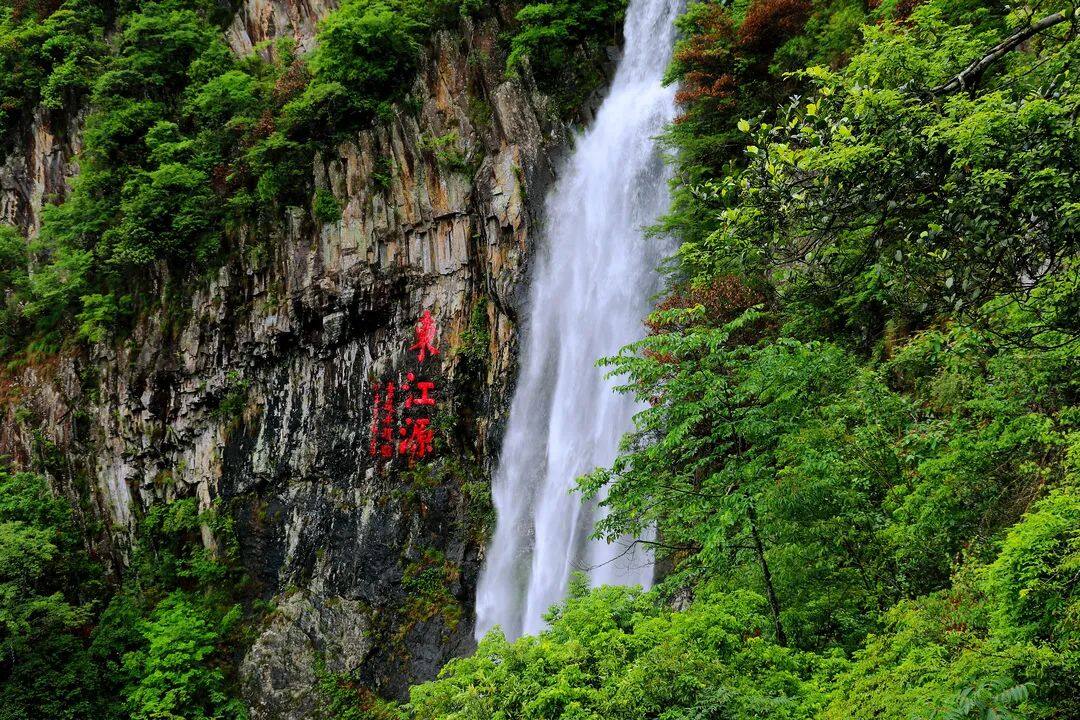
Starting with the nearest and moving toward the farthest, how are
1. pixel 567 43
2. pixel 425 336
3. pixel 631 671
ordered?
pixel 631 671
pixel 425 336
pixel 567 43

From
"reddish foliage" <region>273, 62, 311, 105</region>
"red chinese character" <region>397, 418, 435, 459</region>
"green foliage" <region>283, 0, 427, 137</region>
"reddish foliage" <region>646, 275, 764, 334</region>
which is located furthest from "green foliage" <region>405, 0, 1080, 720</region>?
"reddish foliage" <region>273, 62, 311, 105</region>

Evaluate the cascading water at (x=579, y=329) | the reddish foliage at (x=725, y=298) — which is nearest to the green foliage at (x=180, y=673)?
the cascading water at (x=579, y=329)

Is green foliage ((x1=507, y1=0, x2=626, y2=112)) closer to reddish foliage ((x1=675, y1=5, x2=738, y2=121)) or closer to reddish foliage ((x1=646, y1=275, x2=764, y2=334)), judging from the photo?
reddish foliage ((x1=675, y1=5, x2=738, y2=121))

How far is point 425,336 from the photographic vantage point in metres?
15.4

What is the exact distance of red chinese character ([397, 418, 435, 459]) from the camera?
15266 mm

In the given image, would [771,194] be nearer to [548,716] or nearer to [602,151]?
[548,716]

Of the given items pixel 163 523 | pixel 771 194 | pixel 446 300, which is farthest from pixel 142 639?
pixel 771 194

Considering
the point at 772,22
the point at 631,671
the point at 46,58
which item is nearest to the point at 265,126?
the point at 46,58

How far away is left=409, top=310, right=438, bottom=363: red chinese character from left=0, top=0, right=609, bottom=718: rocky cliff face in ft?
0.51

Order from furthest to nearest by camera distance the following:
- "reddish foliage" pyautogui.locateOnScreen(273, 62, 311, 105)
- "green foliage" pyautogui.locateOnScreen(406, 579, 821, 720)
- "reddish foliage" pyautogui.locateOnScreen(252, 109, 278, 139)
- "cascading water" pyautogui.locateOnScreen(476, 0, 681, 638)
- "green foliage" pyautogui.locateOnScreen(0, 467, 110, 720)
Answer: "reddish foliage" pyautogui.locateOnScreen(252, 109, 278, 139)
"reddish foliage" pyautogui.locateOnScreen(273, 62, 311, 105)
"green foliage" pyautogui.locateOnScreen(0, 467, 110, 720)
"cascading water" pyautogui.locateOnScreen(476, 0, 681, 638)
"green foliage" pyautogui.locateOnScreen(406, 579, 821, 720)

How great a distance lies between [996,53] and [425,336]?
13276 millimetres

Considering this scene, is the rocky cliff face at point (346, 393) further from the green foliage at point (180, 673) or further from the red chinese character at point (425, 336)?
the green foliage at point (180, 673)

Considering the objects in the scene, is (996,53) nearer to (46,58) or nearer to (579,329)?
(579,329)

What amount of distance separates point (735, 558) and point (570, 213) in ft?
31.4
